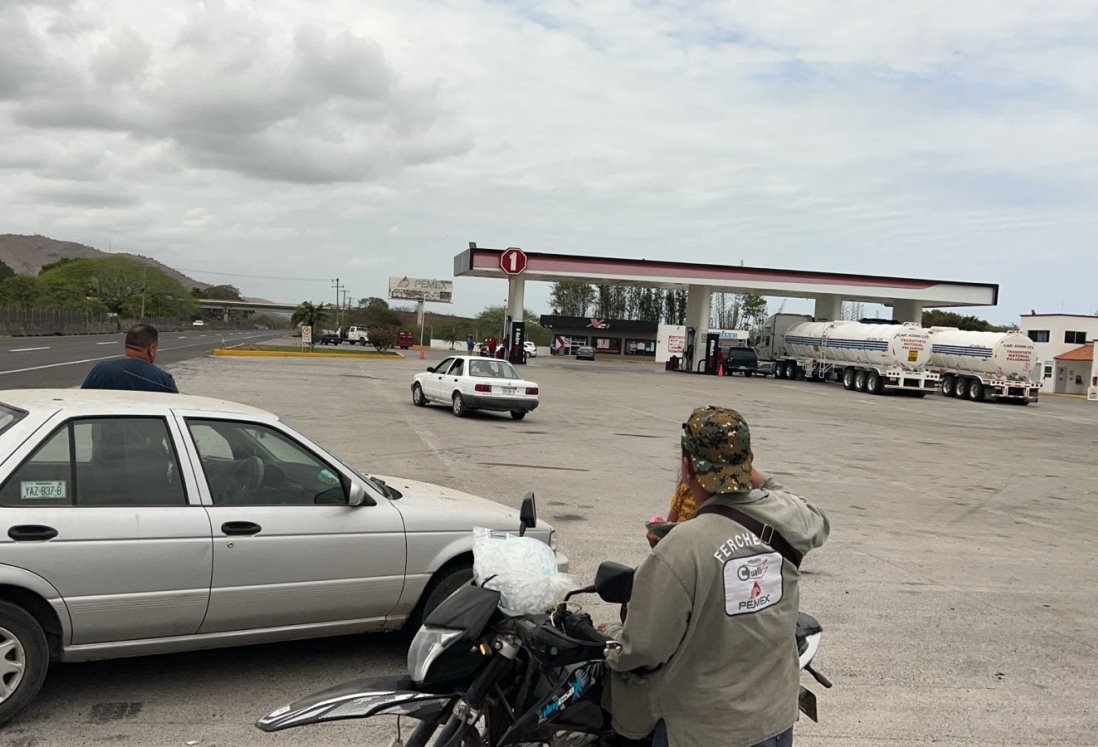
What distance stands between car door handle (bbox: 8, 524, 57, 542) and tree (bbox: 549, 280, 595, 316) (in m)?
122

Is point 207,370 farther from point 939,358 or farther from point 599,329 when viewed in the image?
point 599,329

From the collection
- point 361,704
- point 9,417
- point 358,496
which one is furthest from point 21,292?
point 361,704

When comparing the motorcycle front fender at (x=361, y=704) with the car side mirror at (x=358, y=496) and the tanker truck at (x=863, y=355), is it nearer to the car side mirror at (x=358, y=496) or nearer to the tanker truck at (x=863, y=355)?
the car side mirror at (x=358, y=496)

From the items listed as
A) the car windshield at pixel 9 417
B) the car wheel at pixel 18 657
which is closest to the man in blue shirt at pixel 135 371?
the car windshield at pixel 9 417

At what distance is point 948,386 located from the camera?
43438mm

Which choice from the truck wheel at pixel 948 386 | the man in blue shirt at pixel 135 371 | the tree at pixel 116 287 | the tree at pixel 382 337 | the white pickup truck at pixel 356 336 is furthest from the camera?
the tree at pixel 116 287

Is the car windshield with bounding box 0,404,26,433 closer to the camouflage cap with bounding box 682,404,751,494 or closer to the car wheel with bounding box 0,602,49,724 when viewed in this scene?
the car wheel with bounding box 0,602,49,724

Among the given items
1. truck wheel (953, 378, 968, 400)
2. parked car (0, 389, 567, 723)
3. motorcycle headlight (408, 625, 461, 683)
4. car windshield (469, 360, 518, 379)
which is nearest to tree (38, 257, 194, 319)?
truck wheel (953, 378, 968, 400)

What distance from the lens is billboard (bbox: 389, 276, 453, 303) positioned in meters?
133

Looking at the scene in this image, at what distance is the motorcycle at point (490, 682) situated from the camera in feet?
8.86

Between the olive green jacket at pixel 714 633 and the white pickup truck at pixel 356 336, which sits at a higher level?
the olive green jacket at pixel 714 633

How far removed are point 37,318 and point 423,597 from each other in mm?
71897

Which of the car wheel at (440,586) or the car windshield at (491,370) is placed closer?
the car wheel at (440,586)

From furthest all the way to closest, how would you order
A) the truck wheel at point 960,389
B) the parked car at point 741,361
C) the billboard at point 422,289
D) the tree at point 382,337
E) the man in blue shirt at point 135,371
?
the billboard at point 422,289, the tree at point 382,337, the parked car at point 741,361, the truck wheel at point 960,389, the man in blue shirt at point 135,371
